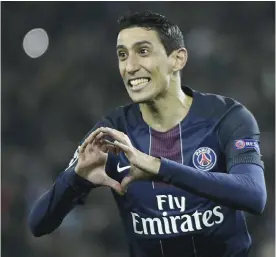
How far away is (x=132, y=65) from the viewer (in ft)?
9.68

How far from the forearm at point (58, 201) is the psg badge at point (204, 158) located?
47 cm

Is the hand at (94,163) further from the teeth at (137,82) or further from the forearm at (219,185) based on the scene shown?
the teeth at (137,82)

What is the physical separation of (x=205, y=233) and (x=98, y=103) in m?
4.16

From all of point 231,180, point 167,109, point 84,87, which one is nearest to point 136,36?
point 167,109

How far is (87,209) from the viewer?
246 inches

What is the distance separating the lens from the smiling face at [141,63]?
2.97 metres

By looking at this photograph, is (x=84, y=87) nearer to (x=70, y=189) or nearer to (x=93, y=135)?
(x=70, y=189)

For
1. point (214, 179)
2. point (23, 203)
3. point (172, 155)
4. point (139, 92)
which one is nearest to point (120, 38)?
point (139, 92)

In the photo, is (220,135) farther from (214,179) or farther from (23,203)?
(23,203)

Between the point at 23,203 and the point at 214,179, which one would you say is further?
the point at 23,203

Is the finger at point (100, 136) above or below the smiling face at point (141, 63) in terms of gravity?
below

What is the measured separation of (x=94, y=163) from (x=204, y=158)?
510 millimetres

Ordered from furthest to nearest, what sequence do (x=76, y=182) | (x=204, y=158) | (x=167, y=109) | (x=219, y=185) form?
(x=167, y=109) < (x=204, y=158) < (x=76, y=182) < (x=219, y=185)

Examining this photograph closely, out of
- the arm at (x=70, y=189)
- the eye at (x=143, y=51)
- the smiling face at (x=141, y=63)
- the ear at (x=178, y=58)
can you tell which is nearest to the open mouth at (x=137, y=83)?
the smiling face at (x=141, y=63)
